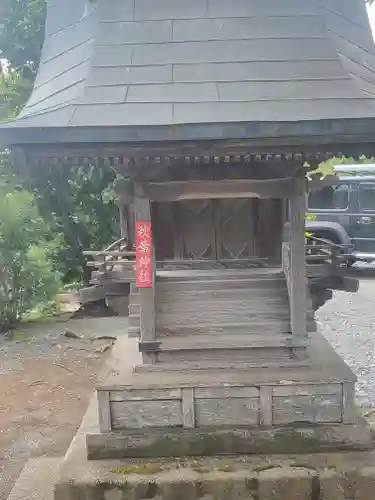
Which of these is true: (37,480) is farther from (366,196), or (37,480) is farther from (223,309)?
(366,196)

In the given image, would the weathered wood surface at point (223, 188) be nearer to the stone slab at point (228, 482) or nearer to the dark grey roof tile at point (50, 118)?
the dark grey roof tile at point (50, 118)

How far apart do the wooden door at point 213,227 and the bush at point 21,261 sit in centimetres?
584

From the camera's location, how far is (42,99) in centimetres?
427

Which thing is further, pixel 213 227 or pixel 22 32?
pixel 22 32

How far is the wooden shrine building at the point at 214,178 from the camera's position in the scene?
3734mm

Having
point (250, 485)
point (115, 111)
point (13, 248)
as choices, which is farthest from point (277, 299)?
point (13, 248)

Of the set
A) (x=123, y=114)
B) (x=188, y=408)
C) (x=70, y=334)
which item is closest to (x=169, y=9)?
(x=123, y=114)

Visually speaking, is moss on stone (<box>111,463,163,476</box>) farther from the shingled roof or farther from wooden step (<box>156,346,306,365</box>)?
the shingled roof

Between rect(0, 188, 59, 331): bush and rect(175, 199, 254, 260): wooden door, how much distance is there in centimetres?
584

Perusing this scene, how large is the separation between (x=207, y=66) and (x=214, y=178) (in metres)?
0.90

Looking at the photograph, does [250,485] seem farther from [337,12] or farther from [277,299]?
[337,12]

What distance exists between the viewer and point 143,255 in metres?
4.29

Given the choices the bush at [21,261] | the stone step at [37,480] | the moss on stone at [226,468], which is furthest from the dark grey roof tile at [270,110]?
the bush at [21,261]

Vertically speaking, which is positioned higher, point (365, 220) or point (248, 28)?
point (248, 28)
